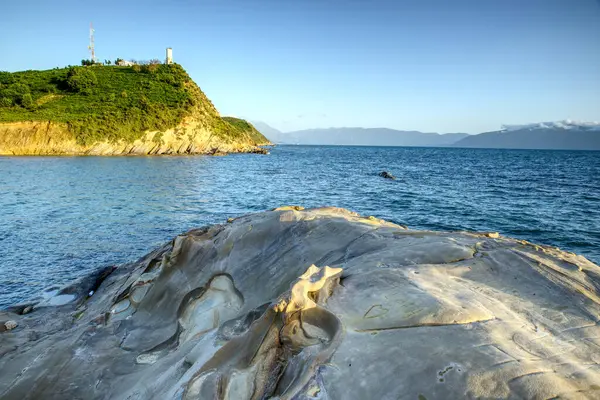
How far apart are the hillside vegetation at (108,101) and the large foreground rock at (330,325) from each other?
6163cm

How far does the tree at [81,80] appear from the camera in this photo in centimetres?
6981

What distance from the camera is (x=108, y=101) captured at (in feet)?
221

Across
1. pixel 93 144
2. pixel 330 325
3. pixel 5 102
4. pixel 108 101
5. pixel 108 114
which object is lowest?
pixel 330 325

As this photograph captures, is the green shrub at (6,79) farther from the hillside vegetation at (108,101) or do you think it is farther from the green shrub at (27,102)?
the green shrub at (27,102)

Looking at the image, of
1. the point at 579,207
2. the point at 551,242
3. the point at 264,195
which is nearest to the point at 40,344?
the point at 551,242

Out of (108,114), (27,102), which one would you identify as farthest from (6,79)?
(108,114)

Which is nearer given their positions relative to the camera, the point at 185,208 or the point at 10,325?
the point at 10,325

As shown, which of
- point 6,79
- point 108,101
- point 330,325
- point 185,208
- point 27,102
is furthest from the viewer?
point 6,79

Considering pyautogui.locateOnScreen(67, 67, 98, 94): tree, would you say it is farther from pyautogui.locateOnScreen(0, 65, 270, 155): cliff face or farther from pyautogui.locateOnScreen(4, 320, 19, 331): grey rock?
pyautogui.locateOnScreen(4, 320, 19, 331): grey rock

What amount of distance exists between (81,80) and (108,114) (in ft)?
47.6

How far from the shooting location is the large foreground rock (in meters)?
2.79

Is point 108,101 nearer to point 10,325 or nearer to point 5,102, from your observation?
point 5,102

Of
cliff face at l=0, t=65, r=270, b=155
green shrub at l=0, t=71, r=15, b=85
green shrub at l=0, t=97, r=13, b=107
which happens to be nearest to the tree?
cliff face at l=0, t=65, r=270, b=155

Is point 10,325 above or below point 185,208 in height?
below
